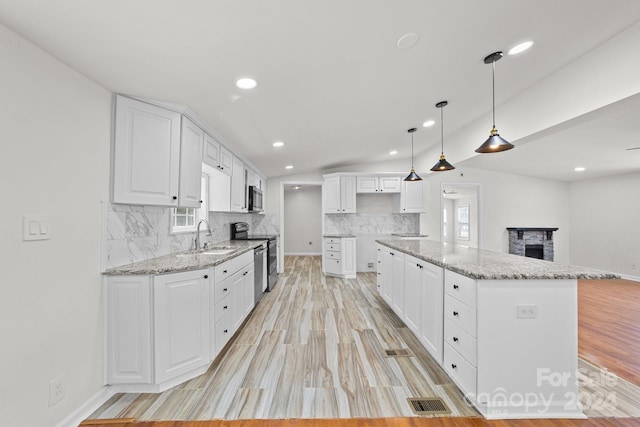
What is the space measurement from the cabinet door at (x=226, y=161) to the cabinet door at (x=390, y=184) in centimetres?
337

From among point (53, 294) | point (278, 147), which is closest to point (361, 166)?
point (278, 147)

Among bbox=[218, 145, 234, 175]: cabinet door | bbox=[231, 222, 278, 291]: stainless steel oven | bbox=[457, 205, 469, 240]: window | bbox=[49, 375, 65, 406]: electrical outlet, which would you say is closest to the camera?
bbox=[49, 375, 65, 406]: electrical outlet

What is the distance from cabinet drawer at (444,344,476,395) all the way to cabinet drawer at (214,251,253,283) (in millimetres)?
1957

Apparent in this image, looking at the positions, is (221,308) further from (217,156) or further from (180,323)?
(217,156)

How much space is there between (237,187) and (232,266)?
5.06 feet

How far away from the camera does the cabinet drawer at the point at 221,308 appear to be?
223cm

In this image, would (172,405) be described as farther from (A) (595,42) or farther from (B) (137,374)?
(A) (595,42)

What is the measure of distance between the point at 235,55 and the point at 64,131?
1140 mm

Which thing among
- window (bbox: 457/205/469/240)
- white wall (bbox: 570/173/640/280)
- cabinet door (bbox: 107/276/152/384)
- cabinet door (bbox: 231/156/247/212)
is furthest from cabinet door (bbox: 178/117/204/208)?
window (bbox: 457/205/469/240)

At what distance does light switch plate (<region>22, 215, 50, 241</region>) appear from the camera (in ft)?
4.53

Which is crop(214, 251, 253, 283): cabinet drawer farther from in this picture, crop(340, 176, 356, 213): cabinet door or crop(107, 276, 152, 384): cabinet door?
crop(340, 176, 356, 213): cabinet door

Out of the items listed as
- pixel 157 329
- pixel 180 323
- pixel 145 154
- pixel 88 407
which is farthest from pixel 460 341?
pixel 145 154

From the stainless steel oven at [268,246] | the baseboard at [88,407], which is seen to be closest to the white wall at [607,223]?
the stainless steel oven at [268,246]

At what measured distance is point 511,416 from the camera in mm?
→ 1641
